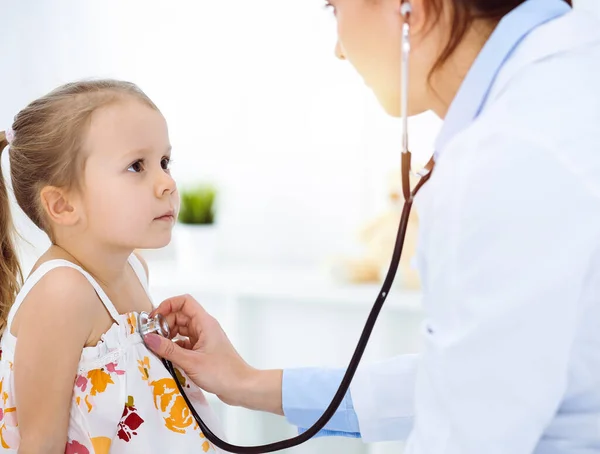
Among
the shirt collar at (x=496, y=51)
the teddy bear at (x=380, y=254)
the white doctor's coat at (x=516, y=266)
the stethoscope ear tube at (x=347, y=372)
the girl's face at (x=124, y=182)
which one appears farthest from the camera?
the teddy bear at (x=380, y=254)

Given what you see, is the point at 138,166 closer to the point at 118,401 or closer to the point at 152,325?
the point at 152,325

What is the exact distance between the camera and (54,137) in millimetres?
1148

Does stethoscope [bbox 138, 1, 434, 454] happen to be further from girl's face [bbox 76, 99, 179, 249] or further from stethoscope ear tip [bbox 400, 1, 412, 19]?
girl's face [bbox 76, 99, 179, 249]

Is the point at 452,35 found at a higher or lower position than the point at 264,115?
higher

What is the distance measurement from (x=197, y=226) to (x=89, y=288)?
1593 mm

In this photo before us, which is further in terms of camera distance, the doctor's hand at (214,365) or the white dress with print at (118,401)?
the doctor's hand at (214,365)

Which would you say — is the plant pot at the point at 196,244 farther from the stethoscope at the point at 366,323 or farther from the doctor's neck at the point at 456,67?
the doctor's neck at the point at 456,67

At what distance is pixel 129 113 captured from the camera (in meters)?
1.17

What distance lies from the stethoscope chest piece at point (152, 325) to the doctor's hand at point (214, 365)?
19 mm

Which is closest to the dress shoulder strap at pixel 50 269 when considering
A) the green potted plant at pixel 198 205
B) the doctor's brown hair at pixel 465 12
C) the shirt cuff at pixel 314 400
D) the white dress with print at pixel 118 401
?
the white dress with print at pixel 118 401

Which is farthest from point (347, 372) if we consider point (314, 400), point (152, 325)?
point (152, 325)

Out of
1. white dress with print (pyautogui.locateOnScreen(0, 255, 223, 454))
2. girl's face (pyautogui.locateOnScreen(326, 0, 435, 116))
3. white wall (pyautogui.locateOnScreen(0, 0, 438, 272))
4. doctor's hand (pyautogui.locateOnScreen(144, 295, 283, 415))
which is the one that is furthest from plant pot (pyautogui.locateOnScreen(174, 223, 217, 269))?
girl's face (pyautogui.locateOnScreen(326, 0, 435, 116))

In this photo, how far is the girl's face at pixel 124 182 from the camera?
1145mm

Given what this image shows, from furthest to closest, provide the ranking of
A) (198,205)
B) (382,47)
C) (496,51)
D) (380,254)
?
(198,205) → (380,254) → (382,47) → (496,51)
